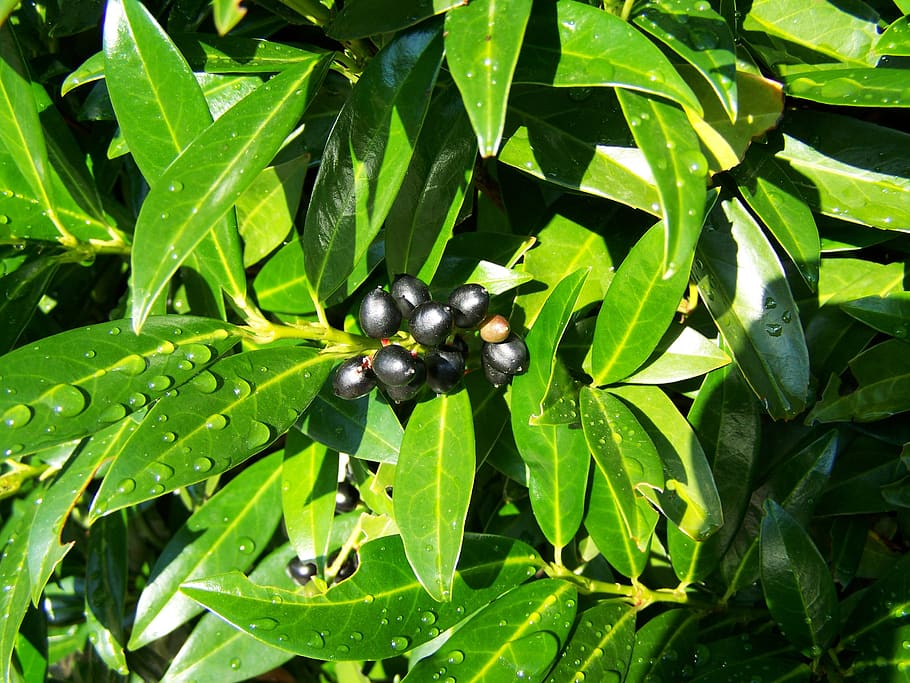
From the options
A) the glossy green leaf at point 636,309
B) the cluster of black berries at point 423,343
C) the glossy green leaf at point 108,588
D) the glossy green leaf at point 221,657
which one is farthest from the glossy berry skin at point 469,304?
the glossy green leaf at point 108,588

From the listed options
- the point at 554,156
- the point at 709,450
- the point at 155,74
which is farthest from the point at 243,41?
the point at 709,450

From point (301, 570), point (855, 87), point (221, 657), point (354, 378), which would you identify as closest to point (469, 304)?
point (354, 378)

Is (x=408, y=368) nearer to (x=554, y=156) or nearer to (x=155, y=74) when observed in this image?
(x=554, y=156)

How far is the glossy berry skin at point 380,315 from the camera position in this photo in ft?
3.55

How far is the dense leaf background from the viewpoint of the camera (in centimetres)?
103

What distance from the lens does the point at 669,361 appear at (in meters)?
1.26

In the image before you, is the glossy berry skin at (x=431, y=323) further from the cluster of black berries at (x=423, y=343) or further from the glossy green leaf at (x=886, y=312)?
the glossy green leaf at (x=886, y=312)

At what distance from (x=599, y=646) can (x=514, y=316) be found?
1.92ft

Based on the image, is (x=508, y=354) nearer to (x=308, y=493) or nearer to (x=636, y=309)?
(x=636, y=309)

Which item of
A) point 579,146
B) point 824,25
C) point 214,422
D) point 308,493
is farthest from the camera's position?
point 308,493

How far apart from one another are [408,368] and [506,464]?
434mm

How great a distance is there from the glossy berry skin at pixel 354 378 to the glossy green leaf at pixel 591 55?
464 millimetres

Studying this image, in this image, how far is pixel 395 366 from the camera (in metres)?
1.02

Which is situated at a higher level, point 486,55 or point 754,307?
point 486,55
